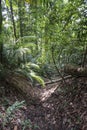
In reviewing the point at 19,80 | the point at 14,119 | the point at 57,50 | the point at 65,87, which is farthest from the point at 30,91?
the point at 14,119

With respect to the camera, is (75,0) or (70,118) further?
(75,0)

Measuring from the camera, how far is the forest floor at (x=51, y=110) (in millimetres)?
2840

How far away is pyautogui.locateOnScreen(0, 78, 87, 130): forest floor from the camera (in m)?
2.84

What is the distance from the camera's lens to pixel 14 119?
2967 millimetres

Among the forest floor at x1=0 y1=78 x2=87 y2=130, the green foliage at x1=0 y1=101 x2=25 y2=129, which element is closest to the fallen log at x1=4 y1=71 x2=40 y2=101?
the forest floor at x1=0 y1=78 x2=87 y2=130

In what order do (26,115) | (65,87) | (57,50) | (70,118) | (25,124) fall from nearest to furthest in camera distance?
(25,124), (70,118), (26,115), (65,87), (57,50)

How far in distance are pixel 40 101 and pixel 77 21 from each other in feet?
6.49

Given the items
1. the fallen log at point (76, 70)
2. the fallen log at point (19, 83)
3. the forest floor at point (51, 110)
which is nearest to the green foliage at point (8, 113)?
the forest floor at point (51, 110)

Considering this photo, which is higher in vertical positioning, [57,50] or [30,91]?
[57,50]

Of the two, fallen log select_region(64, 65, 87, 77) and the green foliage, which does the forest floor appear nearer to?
the green foliage

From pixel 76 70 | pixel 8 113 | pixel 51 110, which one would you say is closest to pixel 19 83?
pixel 51 110

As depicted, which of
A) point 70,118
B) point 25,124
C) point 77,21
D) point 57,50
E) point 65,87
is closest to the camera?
point 25,124

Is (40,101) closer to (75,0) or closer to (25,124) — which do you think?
(25,124)

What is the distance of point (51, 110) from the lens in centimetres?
365
